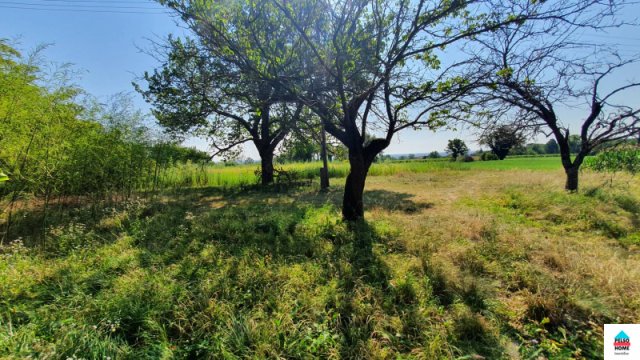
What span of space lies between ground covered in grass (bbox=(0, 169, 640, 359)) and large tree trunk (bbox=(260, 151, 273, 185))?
679cm

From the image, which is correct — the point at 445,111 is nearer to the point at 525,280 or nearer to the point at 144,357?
the point at 525,280

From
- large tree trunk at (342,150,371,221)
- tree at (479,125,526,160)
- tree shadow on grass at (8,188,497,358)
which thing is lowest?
tree shadow on grass at (8,188,497,358)

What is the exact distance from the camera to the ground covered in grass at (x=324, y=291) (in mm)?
1735

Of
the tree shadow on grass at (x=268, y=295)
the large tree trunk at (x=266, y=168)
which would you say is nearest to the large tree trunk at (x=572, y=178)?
the tree shadow on grass at (x=268, y=295)

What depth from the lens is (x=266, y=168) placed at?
10.9 meters

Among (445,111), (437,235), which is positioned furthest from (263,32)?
(437,235)

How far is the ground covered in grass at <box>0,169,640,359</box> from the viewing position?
1735 millimetres

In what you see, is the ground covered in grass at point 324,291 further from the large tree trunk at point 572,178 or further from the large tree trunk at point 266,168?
the large tree trunk at point 266,168

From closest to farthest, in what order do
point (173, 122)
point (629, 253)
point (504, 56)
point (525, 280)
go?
point (525, 280) → point (629, 253) → point (504, 56) → point (173, 122)

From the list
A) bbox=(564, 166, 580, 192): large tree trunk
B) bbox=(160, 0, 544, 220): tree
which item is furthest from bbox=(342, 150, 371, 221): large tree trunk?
bbox=(564, 166, 580, 192): large tree trunk

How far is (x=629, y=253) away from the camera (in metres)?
3.24

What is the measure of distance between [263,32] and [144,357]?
16.1 feet

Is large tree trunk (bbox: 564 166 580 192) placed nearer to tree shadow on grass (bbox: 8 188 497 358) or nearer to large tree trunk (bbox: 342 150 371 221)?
large tree trunk (bbox: 342 150 371 221)

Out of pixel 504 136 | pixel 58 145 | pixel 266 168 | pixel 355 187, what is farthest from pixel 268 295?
pixel 266 168
